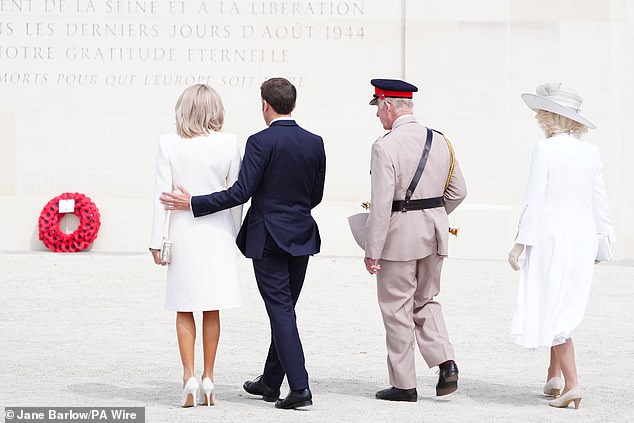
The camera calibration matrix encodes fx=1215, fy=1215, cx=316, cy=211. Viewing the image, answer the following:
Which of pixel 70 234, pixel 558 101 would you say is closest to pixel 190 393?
pixel 558 101

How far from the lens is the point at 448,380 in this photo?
5.91 metres

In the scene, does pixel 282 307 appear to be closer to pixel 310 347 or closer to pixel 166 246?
pixel 166 246

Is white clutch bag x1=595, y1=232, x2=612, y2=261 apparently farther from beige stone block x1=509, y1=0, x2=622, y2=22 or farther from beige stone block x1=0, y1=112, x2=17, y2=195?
beige stone block x1=0, y1=112, x2=17, y2=195

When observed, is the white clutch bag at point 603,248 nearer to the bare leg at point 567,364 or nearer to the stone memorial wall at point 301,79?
the bare leg at point 567,364

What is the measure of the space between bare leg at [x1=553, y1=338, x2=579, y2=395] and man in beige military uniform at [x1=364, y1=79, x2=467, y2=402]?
1.68 feet

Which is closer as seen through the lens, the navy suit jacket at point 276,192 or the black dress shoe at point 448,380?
the navy suit jacket at point 276,192

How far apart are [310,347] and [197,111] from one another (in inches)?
95.8

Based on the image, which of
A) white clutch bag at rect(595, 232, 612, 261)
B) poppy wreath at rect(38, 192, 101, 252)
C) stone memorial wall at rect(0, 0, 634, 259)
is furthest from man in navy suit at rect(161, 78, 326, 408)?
poppy wreath at rect(38, 192, 101, 252)

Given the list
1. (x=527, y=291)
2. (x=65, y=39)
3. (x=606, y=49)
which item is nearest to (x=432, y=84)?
(x=606, y=49)

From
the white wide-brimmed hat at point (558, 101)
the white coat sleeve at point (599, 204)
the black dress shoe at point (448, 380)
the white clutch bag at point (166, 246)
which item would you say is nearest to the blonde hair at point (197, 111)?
the white clutch bag at point (166, 246)

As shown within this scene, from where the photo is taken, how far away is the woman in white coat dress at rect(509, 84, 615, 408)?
229 inches

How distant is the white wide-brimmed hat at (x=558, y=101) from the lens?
591cm

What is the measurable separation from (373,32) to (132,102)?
2.65 m

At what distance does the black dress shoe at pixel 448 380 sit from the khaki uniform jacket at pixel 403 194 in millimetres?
552
